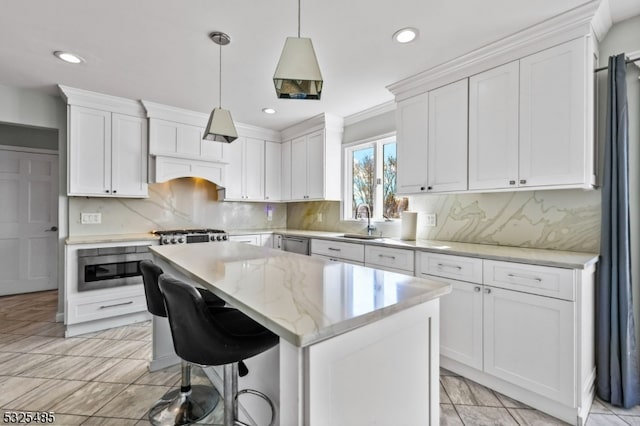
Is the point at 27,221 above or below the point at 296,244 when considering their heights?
above

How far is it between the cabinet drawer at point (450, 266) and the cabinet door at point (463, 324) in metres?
0.04

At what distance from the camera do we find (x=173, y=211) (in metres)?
4.05

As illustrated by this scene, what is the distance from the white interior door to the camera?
13.9 ft

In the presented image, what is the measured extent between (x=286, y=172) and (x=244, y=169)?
2.07 ft

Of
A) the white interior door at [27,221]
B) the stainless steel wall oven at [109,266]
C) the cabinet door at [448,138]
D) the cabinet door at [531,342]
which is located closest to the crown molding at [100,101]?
the stainless steel wall oven at [109,266]

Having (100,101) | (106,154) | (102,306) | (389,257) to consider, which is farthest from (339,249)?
(100,101)

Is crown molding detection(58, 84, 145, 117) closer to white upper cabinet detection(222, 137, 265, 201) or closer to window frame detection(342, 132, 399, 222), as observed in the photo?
white upper cabinet detection(222, 137, 265, 201)

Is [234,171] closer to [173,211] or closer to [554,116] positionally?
[173,211]

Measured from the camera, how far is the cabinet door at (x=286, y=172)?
4.57m

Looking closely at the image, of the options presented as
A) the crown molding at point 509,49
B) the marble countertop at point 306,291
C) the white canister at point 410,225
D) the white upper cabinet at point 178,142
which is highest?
the crown molding at point 509,49

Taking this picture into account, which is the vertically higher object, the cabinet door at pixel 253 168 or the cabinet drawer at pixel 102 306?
the cabinet door at pixel 253 168

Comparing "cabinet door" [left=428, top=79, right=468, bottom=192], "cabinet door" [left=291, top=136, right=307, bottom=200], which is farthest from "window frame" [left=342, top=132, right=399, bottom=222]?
"cabinet door" [left=428, top=79, right=468, bottom=192]

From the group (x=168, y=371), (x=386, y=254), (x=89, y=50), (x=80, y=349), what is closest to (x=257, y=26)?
(x=89, y=50)

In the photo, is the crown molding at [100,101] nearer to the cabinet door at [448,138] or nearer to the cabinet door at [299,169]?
the cabinet door at [299,169]
